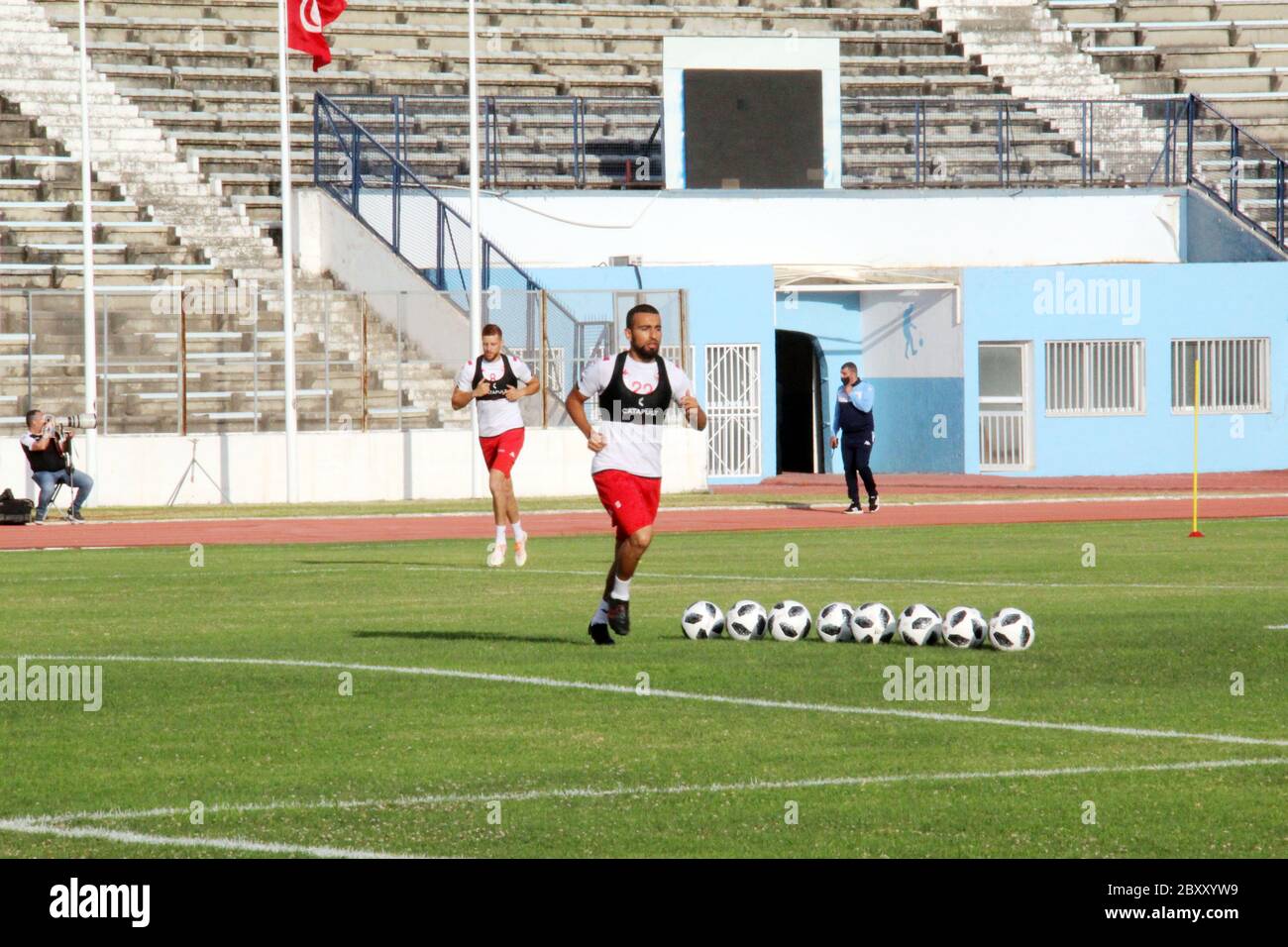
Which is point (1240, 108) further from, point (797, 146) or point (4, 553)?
point (4, 553)

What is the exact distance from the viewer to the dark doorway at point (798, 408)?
42.5 m

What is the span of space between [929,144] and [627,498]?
3365 centimetres

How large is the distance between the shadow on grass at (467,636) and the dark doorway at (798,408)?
28.8 meters

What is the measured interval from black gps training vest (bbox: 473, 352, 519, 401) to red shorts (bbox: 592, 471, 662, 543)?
279 inches

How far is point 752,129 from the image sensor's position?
42.2 metres

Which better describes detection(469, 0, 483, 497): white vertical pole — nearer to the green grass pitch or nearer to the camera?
the camera

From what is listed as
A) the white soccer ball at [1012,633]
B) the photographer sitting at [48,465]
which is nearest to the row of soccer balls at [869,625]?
the white soccer ball at [1012,633]

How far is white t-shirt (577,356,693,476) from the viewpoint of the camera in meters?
13.1

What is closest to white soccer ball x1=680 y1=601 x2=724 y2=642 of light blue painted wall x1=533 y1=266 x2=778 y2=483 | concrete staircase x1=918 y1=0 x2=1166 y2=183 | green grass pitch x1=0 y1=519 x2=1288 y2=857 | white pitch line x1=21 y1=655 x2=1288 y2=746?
green grass pitch x1=0 y1=519 x2=1288 y2=857

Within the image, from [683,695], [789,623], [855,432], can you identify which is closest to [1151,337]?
[855,432]

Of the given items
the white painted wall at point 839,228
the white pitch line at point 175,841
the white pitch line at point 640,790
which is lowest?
the white pitch line at point 175,841

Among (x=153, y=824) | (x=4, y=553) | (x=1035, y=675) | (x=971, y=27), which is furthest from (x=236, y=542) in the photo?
(x=971, y=27)

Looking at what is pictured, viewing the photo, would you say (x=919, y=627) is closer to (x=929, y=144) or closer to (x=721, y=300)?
(x=721, y=300)

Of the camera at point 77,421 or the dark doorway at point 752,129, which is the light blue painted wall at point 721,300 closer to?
the dark doorway at point 752,129
